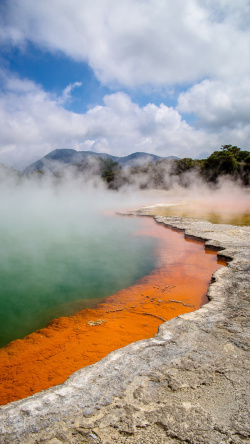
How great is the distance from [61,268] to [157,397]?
157 inches

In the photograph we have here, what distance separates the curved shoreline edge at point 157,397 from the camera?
49.7 inches

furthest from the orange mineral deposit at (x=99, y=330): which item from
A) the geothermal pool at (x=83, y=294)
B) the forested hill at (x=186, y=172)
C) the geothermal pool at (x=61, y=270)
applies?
the forested hill at (x=186, y=172)

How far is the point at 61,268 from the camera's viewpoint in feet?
17.0

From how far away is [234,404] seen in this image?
4.59 ft

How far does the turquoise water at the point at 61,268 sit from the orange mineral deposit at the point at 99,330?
0.29 metres

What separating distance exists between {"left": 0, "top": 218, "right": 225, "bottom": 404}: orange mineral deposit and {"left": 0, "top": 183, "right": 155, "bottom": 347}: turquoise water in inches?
11.3

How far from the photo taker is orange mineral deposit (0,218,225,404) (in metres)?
2.17

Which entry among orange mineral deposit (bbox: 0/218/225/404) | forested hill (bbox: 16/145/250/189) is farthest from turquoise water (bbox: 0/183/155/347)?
forested hill (bbox: 16/145/250/189)

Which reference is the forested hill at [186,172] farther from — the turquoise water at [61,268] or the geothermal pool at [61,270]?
the geothermal pool at [61,270]

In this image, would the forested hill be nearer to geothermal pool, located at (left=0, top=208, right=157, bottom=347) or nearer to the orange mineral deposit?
geothermal pool, located at (left=0, top=208, right=157, bottom=347)

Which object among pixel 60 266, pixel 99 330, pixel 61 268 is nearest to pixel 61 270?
pixel 61 268

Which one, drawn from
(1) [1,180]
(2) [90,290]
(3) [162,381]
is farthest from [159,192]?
(3) [162,381]

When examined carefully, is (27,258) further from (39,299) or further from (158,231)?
(158,231)

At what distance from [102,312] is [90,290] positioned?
0.87m
